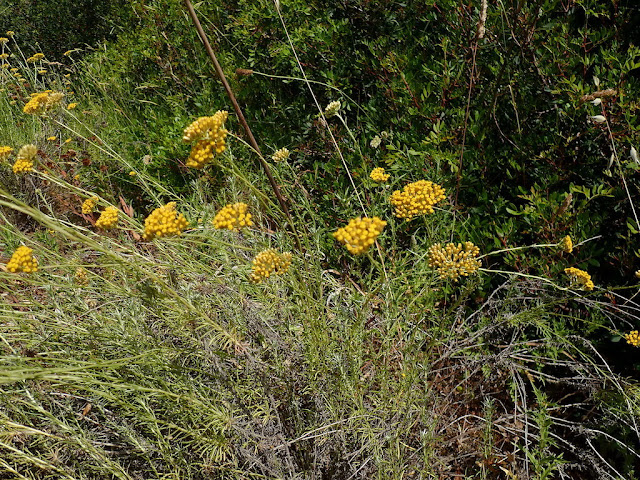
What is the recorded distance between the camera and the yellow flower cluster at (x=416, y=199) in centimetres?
148

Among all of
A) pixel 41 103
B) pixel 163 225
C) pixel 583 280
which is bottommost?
pixel 583 280

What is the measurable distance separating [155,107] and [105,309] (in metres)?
1.99

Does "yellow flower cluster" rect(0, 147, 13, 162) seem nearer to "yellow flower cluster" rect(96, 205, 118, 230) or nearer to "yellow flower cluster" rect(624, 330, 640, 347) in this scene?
"yellow flower cluster" rect(96, 205, 118, 230)

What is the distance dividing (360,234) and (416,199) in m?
0.42

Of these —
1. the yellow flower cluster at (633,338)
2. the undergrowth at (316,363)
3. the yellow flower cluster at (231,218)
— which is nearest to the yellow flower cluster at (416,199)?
the undergrowth at (316,363)

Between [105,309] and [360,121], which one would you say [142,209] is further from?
[360,121]

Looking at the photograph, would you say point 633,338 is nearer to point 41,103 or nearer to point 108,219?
point 108,219

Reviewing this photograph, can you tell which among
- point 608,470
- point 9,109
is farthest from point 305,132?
point 9,109

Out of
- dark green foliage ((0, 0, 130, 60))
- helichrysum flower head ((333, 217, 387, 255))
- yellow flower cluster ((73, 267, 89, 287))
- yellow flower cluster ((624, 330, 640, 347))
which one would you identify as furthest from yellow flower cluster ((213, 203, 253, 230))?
dark green foliage ((0, 0, 130, 60))

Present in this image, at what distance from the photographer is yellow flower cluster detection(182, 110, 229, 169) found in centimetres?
123

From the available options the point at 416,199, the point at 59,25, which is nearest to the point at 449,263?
the point at 416,199

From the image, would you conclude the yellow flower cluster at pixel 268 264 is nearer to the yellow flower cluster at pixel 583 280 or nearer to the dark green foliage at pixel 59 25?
the yellow flower cluster at pixel 583 280

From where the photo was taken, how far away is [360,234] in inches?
45.0

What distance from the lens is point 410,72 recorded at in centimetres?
229
